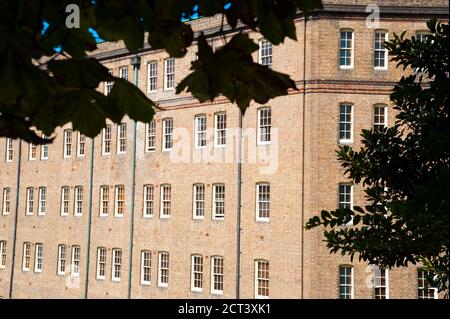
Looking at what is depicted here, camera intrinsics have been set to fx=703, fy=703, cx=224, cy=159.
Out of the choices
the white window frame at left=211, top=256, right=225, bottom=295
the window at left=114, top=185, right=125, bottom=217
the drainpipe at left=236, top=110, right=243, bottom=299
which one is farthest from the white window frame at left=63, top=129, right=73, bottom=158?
the drainpipe at left=236, top=110, right=243, bottom=299

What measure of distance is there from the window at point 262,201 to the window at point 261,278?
6.96ft

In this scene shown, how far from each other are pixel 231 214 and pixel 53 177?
1534cm

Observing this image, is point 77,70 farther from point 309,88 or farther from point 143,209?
point 143,209

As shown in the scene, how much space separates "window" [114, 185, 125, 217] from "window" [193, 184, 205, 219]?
575 cm

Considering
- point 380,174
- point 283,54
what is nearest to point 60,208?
point 283,54

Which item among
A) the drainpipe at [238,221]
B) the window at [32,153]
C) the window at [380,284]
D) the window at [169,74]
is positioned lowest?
the window at [380,284]

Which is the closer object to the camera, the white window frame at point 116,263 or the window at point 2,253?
the white window frame at point 116,263

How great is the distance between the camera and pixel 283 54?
33.7m

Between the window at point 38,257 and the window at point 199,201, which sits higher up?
the window at point 199,201

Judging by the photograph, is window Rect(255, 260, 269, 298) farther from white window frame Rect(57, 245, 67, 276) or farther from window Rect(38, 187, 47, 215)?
window Rect(38, 187, 47, 215)

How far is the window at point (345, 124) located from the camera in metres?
32.6

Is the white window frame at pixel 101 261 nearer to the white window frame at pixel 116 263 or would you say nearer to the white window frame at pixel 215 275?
the white window frame at pixel 116 263

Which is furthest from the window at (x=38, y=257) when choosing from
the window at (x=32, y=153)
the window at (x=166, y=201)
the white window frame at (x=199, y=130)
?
the white window frame at (x=199, y=130)

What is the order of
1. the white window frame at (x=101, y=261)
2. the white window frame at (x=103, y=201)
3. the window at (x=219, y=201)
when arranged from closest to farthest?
the window at (x=219, y=201) → the white window frame at (x=101, y=261) → the white window frame at (x=103, y=201)
